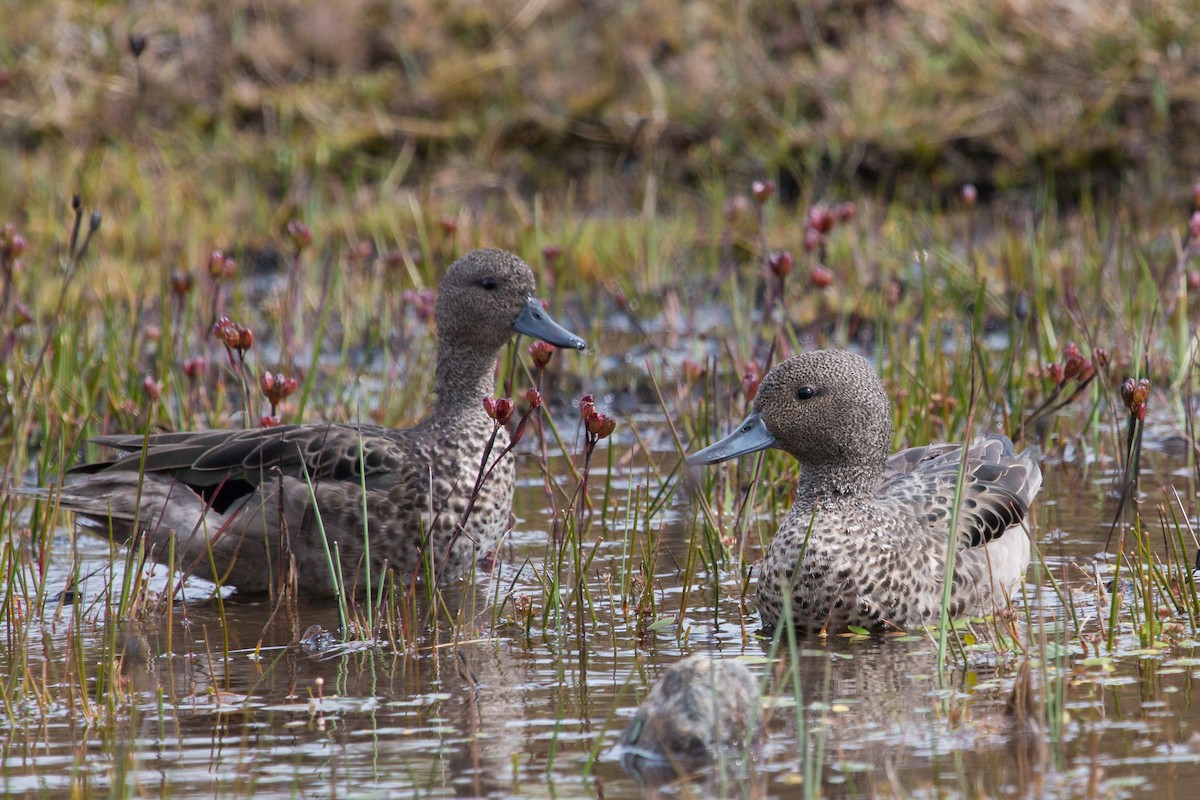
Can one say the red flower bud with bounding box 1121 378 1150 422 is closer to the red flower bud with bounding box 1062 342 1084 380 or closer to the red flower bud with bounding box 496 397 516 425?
the red flower bud with bounding box 1062 342 1084 380

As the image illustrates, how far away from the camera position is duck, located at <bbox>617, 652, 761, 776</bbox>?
3578mm

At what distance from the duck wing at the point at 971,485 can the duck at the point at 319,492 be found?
1.12m

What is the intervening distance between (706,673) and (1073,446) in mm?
3407

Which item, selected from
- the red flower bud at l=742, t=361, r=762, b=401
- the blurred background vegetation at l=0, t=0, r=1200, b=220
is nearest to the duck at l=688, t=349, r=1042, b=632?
the red flower bud at l=742, t=361, r=762, b=401

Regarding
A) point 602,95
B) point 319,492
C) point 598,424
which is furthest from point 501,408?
point 602,95

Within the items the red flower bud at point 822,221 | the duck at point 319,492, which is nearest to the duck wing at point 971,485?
the red flower bud at point 822,221

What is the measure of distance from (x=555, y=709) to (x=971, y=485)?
1.79m

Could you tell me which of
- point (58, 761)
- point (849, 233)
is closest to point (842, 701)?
point (58, 761)

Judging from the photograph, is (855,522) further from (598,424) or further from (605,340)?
(605,340)

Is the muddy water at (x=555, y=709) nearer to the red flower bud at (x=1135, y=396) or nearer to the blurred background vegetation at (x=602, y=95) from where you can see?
the red flower bud at (x=1135, y=396)

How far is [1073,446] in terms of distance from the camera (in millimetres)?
6660

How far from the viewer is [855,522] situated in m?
4.80

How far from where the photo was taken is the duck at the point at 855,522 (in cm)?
470

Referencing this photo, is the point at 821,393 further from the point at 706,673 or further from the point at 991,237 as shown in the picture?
the point at 991,237
